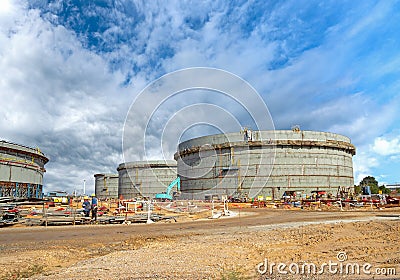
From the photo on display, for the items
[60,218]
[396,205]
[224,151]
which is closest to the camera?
[60,218]

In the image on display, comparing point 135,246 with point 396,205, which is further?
point 396,205

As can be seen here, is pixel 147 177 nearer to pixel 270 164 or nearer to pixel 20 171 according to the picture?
pixel 20 171

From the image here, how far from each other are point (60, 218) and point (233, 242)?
14.0 meters

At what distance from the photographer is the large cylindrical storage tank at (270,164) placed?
4556cm

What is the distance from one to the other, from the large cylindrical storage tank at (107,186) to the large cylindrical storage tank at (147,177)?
1348 cm

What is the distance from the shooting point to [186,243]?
11.1m

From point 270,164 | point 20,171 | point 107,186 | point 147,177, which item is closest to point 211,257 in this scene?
point 270,164

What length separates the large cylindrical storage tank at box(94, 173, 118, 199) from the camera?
9249 cm

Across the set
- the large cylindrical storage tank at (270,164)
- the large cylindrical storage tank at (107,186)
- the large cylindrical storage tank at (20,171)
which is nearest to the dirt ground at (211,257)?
the large cylindrical storage tank at (270,164)

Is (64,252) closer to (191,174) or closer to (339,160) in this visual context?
(191,174)

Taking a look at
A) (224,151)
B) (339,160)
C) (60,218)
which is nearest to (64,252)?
(60,218)

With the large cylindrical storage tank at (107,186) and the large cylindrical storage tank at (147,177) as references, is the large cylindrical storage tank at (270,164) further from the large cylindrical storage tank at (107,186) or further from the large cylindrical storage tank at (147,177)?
the large cylindrical storage tank at (107,186)

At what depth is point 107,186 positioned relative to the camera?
93.4 meters

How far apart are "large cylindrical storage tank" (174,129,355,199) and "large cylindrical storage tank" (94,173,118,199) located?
48303 millimetres
